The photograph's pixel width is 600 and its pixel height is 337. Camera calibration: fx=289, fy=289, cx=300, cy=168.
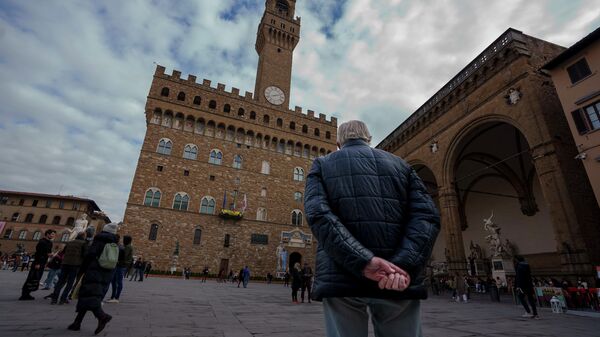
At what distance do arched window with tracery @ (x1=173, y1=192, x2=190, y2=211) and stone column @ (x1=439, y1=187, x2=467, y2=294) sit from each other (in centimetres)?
2114

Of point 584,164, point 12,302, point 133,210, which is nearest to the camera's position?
point 12,302

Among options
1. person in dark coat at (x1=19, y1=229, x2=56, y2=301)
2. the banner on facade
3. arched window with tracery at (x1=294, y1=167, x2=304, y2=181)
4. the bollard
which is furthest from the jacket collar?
arched window with tracery at (x1=294, y1=167, x2=304, y2=181)

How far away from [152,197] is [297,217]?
1407 cm

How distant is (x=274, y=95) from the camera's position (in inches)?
1350

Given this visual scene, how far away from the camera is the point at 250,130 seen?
102 ft

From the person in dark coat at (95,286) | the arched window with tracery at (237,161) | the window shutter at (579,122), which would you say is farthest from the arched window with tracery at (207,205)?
the window shutter at (579,122)

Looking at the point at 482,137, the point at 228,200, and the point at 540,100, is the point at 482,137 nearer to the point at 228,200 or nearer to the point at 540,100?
the point at 540,100

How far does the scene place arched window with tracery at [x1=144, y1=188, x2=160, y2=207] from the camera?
83.1ft

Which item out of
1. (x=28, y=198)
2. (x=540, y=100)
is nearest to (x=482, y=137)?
(x=540, y=100)

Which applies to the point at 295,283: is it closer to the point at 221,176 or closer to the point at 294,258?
the point at 294,258

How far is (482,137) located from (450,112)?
11.8 feet

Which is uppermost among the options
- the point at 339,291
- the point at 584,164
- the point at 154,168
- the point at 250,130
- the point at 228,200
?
the point at 250,130

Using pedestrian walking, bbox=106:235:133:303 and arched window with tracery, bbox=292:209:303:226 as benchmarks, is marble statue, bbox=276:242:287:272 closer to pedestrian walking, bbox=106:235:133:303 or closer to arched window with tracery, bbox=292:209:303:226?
arched window with tracery, bbox=292:209:303:226

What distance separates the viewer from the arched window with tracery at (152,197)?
2533cm
